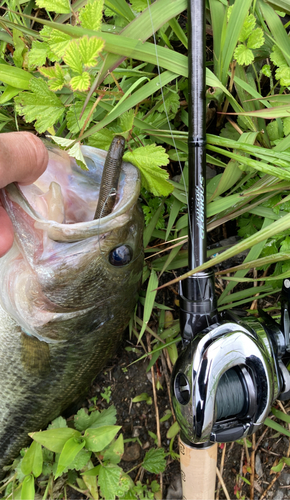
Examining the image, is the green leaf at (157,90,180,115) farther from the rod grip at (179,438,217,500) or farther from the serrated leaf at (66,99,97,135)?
the rod grip at (179,438,217,500)

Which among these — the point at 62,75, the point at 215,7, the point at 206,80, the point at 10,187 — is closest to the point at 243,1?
the point at 215,7

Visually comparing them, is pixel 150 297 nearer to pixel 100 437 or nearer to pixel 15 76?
pixel 100 437

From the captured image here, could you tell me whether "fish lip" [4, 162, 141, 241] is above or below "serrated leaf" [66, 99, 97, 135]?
below

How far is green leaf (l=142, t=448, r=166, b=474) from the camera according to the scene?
2.20m

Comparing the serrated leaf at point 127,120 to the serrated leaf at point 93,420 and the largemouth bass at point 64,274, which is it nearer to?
the largemouth bass at point 64,274

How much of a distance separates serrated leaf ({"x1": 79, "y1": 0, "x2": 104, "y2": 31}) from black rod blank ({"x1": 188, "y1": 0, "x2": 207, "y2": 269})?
42 cm

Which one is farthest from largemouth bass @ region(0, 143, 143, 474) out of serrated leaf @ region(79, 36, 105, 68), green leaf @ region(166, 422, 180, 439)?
green leaf @ region(166, 422, 180, 439)

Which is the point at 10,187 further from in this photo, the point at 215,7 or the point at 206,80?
the point at 215,7

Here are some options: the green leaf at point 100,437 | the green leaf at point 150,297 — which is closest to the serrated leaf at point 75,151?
the green leaf at point 150,297

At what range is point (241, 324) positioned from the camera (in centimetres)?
154

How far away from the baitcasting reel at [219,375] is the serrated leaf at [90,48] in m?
0.96

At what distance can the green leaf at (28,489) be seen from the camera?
1.80m

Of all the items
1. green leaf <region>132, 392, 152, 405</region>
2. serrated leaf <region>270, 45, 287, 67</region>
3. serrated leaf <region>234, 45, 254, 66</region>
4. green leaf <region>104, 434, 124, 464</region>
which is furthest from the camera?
green leaf <region>132, 392, 152, 405</region>

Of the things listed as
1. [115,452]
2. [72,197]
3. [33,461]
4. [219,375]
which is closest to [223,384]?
[219,375]
